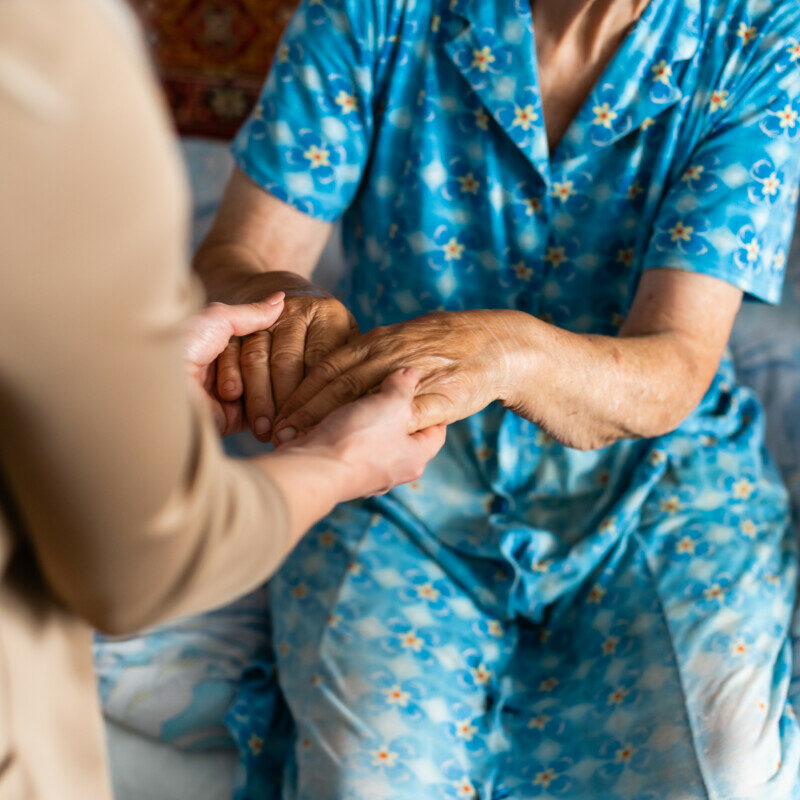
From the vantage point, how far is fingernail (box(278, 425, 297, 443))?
2.60 ft

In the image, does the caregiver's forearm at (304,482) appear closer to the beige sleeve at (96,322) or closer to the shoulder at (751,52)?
the beige sleeve at (96,322)

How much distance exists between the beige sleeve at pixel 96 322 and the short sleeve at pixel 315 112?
0.71 meters

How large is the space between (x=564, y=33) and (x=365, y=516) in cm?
67

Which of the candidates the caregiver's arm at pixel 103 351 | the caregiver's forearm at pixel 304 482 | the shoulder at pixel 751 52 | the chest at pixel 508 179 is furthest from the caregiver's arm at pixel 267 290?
the shoulder at pixel 751 52

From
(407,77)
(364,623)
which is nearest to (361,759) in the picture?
(364,623)

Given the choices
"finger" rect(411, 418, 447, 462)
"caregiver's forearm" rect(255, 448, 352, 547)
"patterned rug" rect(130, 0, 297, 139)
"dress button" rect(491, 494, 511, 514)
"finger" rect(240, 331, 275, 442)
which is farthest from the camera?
"patterned rug" rect(130, 0, 297, 139)

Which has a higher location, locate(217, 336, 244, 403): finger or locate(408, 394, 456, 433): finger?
locate(408, 394, 456, 433): finger

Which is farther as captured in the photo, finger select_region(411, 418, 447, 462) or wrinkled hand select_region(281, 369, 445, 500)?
finger select_region(411, 418, 447, 462)

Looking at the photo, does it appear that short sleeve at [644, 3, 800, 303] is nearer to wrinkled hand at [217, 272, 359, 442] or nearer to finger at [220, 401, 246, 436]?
wrinkled hand at [217, 272, 359, 442]

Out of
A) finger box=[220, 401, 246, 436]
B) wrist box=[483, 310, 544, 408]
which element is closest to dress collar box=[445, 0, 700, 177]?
wrist box=[483, 310, 544, 408]

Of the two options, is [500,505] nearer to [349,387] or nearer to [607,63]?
[349,387]

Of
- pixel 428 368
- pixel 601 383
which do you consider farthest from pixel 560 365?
pixel 428 368

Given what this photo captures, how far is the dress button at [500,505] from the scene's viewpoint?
3.74 ft

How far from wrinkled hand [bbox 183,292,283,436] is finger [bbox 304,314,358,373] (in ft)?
0.15
